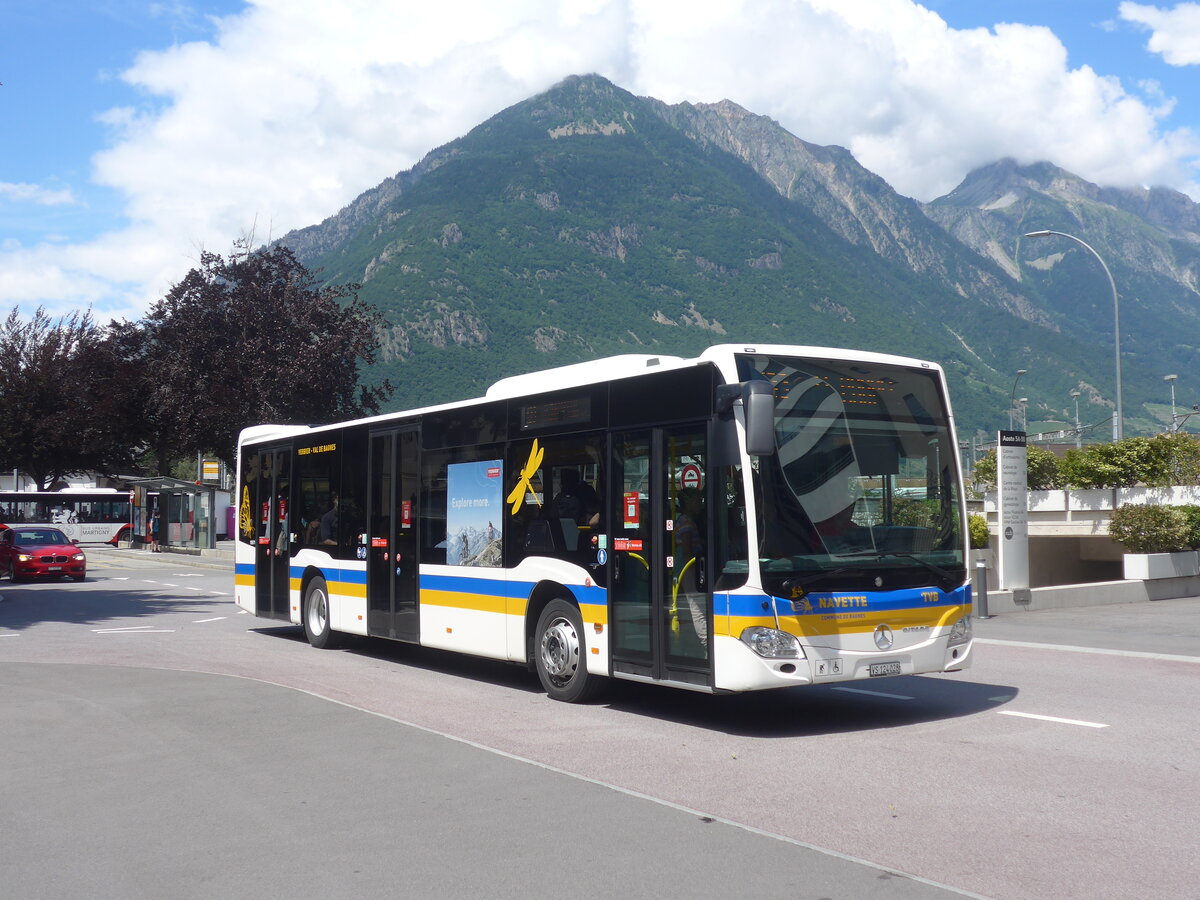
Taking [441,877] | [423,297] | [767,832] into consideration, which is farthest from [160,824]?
[423,297]

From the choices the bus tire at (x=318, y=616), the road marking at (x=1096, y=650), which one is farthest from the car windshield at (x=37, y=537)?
the road marking at (x=1096, y=650)

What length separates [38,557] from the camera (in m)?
30.9

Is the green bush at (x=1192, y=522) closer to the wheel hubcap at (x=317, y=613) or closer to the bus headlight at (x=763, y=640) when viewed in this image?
the wheel hubcap at (x=317, y=613)

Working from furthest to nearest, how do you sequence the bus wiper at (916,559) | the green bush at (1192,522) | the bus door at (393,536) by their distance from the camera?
the green bush at (1192,522) → the bus door at (393,536) → the bus wiper at (916,559)

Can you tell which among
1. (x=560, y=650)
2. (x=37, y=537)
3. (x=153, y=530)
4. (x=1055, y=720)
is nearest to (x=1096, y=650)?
(x=1055, y=720)

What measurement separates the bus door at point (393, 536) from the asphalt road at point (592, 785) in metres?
0.71

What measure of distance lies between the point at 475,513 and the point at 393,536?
1914mm

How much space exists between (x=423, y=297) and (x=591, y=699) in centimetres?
13731

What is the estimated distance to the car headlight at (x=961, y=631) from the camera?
32.3 feet

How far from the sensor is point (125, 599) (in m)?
25.0

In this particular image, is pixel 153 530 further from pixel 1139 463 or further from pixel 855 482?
pixel 855 482

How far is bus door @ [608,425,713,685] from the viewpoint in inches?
367

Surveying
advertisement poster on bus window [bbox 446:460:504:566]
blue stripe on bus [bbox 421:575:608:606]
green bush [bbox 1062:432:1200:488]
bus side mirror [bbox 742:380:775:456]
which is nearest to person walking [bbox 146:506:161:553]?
green bush [bbox 1062:432:1200:488]

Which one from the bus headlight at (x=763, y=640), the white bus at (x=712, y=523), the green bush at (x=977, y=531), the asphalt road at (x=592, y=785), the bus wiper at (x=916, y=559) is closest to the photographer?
the asphalt road at (x=592, y=785)
